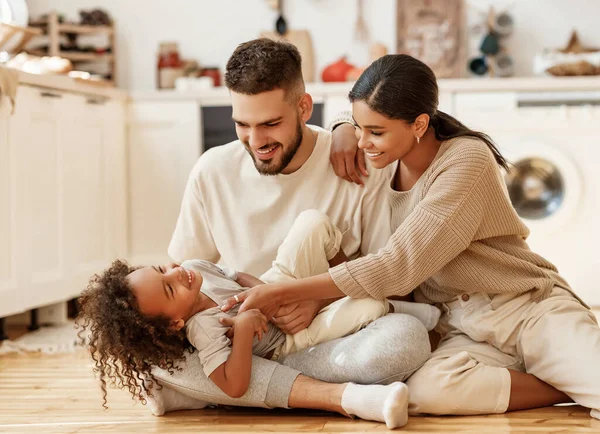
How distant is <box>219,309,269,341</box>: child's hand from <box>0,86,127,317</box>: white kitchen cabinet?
1377 mm

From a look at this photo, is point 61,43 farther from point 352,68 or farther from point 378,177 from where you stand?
point 378,177

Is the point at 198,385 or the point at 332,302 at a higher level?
the point at 332,302

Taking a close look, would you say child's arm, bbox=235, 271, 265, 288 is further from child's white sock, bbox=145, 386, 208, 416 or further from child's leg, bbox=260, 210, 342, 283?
child's white sock, bbox=145, 386, 208, 416

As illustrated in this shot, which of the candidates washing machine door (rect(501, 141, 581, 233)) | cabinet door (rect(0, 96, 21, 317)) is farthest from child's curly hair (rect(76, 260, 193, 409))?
washing machine door (rect(501, 141, 581, 233))

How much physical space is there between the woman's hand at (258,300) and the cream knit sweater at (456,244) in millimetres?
138

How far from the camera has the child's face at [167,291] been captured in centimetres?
179

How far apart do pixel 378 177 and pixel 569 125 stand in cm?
195

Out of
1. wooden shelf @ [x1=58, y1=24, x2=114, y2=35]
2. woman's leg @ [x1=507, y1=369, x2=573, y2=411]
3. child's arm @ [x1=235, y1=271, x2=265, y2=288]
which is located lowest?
woman's leg @ [x1=507, y1=369, x2=573, y2=411]

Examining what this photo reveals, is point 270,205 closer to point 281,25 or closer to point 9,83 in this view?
point 9,83

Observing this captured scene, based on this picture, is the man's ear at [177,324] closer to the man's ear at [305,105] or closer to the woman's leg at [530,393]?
the man's ear at [305,105]

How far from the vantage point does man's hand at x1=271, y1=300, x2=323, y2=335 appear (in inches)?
75.4

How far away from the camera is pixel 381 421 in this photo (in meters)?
1.78

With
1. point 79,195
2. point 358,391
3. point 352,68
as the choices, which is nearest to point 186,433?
point 358,391

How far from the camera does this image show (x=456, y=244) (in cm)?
183
